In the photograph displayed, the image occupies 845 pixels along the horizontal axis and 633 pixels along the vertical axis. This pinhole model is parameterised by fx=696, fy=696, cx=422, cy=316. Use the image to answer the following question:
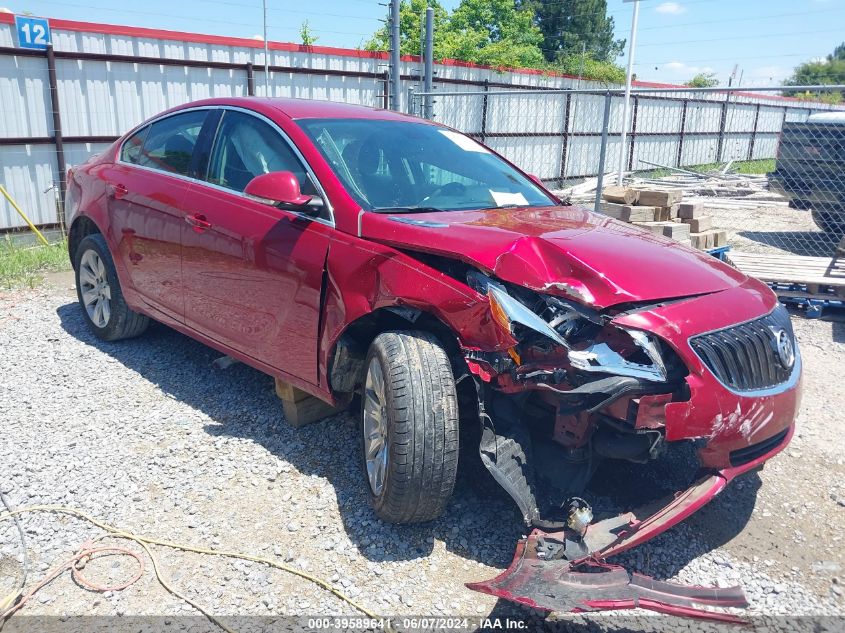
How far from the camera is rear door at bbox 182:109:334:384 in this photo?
→ 134 inches

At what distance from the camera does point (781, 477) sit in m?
3.71

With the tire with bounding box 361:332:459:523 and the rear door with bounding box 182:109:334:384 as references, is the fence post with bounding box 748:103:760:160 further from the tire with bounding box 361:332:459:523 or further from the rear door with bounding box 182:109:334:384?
the tire with bounding box 361:332:459:523

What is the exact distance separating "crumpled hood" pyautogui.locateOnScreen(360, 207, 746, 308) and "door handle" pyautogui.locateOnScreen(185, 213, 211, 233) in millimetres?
1198

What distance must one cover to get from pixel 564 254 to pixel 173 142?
292 cm

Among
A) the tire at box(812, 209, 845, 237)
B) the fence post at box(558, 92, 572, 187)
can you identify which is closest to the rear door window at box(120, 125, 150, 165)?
the tire at box(812, 209, 845, 237)

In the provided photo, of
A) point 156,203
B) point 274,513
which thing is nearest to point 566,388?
point 274,513

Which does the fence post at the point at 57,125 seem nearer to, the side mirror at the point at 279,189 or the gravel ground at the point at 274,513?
the gravel ground at the point at 274,513

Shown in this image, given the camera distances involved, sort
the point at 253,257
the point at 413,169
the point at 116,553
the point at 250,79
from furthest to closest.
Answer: the point at 250,79
the point at 413,169
the point at 253,257
the point at 116,553

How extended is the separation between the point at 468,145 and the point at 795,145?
23.1ft

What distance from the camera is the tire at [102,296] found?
499cm

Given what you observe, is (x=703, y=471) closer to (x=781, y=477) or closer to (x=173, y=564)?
(x=781, y=477)

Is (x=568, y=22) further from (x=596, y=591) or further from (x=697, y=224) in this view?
(x=596, y=591)

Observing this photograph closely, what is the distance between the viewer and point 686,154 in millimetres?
20922

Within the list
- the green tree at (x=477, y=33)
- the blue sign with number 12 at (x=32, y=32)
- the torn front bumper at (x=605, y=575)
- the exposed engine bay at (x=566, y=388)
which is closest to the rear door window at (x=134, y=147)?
the exposed engine bay at (x=566, y=388)
